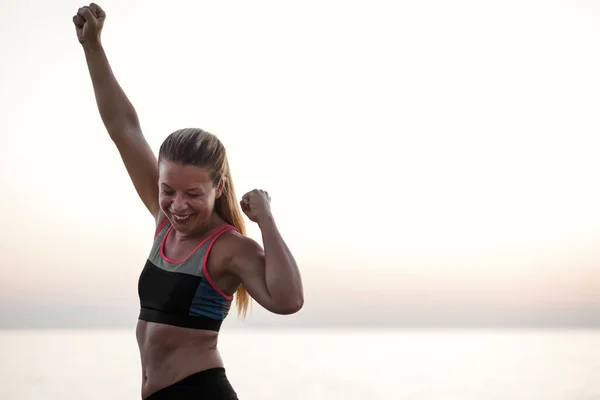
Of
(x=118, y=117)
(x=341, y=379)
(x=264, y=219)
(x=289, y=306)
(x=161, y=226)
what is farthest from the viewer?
(x=341, y=379)

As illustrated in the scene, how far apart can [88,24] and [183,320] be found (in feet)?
3.40

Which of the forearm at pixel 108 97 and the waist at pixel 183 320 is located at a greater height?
the forearm at pixel 108 97

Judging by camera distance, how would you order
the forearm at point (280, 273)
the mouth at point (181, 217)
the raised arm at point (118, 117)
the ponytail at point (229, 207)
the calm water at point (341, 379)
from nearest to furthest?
the forearm at point (280, 273) → the mouth at point (181, 217) → the ponytail at point (229, 207) → the raised arm at point (118, 117) → the calm water at point (341, 379)

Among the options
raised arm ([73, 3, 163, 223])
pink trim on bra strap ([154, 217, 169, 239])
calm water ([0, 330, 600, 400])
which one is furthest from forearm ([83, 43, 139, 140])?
calm water ([0, 330, 600, 400])

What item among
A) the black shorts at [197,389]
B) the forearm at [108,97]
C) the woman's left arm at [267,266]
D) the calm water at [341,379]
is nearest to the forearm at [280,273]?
the woman's left arm at [267,266]

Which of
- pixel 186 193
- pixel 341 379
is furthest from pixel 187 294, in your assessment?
pixel 341 379

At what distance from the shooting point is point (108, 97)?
9.39 ft

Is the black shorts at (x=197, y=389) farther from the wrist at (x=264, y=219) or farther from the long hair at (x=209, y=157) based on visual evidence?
the wrist at (x=264, y=219)

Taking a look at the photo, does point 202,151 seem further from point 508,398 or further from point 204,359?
point 508,398

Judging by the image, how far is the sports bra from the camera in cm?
250

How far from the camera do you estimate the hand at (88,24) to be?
2869 millimetres

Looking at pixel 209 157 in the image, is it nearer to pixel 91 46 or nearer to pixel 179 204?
pixel 179 204

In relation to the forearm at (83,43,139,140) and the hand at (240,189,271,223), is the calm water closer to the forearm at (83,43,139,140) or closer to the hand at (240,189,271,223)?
the forearm at (83,43,139,140)

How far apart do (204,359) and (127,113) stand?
86 centimetres
